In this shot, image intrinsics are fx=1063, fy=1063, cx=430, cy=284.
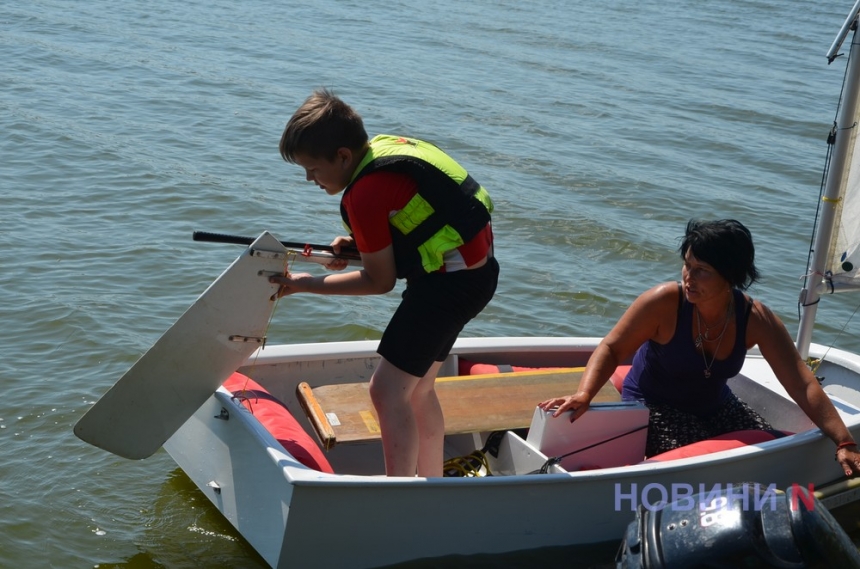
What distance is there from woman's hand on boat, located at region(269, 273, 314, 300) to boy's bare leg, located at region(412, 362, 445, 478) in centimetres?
52

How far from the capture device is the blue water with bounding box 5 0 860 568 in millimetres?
4754

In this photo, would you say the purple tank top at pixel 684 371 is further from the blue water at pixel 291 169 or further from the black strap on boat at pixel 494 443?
the blue water at pixel 291 169

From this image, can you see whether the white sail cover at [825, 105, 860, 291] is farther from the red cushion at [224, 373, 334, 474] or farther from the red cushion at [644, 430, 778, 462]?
the red cushion at [224, 373, 334, 474]

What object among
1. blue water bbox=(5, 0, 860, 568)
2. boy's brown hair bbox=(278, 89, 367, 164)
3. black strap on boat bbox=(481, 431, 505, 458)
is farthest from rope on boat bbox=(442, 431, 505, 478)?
boy's brown hair bbox=(278, 89, 367, 164)

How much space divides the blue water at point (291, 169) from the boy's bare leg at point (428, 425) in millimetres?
443

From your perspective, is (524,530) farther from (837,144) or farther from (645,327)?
(837,144)

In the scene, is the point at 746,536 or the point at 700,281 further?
the point at 700,281

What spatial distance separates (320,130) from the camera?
10.2 feet

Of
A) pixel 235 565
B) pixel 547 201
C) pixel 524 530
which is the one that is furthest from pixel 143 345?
pixel 547 201

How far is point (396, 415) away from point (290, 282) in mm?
Result: 549

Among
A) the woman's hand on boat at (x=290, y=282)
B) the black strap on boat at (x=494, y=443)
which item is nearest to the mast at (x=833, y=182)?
the black strap on boat at (x=494, y=443)

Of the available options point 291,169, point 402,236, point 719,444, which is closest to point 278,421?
point 402,236

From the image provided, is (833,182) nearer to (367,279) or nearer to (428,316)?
(428,316)

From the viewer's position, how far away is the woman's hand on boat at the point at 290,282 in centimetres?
338
